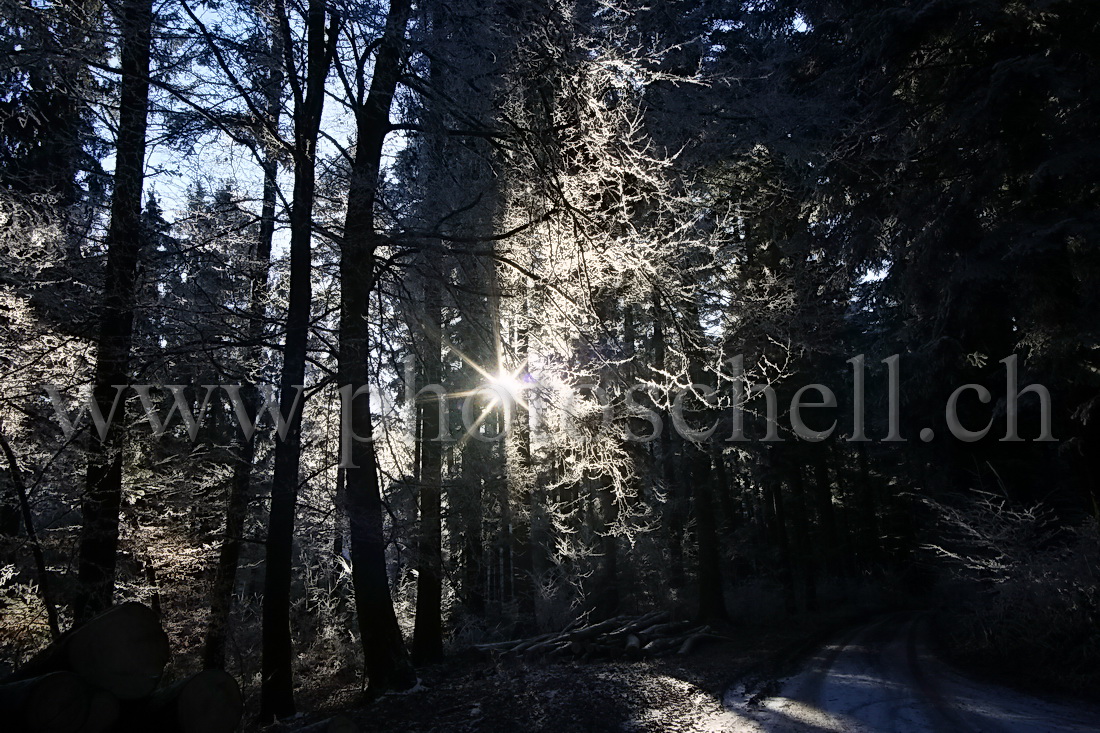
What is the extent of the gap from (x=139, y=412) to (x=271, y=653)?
161 inches

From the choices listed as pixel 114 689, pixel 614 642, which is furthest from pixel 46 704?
pixel 614 642

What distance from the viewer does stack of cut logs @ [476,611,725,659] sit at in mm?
13047

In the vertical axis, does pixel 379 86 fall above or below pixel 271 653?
above

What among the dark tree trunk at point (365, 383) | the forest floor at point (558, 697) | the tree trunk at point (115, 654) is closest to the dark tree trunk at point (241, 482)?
the dark tree trunk at point (365, 383)

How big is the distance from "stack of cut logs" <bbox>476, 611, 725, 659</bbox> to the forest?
12 centimetres

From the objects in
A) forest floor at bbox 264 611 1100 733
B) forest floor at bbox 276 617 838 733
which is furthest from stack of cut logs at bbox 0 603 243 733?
forest floor at bbox 276 617 838 733

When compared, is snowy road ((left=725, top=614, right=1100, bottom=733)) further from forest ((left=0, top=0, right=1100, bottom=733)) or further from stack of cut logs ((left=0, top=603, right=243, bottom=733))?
stack of cut logs ((left=0, top=603, right=243, bottom=733))

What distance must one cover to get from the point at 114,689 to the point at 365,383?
5.21m

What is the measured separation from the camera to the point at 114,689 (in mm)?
4207

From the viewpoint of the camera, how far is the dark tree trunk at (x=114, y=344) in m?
7.45

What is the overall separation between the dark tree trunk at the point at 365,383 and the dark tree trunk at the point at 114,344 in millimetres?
2512

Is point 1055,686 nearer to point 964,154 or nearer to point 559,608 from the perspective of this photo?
point 964,154

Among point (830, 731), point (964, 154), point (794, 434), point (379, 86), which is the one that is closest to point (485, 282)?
point (379, 86)

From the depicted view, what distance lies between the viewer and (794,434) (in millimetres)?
24984
